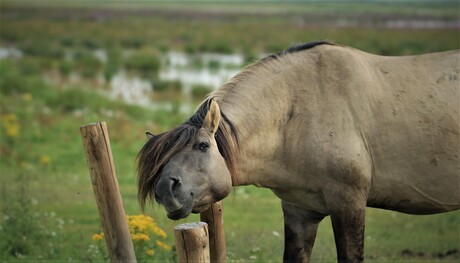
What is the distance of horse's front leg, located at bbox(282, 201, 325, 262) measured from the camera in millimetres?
6422

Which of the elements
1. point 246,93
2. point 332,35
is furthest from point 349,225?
point 332,35

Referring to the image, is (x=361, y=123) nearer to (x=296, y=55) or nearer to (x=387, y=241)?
(x=296, y=55)

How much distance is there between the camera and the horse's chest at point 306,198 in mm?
5961

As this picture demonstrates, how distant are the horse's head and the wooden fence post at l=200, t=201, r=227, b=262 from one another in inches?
22.2

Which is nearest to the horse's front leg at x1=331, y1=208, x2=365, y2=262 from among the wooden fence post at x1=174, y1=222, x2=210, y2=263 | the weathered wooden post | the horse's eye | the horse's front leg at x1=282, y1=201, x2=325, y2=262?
the horse's front leg at x1=282, y1=201, x2=325, y2=262

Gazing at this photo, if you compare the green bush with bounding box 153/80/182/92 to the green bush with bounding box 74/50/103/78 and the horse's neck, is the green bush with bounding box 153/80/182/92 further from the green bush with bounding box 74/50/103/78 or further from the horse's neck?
the horse's neck

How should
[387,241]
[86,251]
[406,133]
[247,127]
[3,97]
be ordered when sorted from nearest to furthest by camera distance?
[247,127] → [406,133] → [86,251] → [387,241] → [3,97]

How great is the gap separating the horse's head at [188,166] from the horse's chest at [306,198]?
739mm

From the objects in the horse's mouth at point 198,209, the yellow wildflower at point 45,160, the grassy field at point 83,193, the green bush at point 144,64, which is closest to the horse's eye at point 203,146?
the horse's mouth at point 198,209

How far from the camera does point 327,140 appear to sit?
19.1 feet

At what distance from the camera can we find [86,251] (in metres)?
8.41

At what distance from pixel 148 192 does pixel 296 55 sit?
5.63ft

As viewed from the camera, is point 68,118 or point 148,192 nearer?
point 148,192

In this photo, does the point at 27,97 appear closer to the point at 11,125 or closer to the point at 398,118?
the point at 11,125
